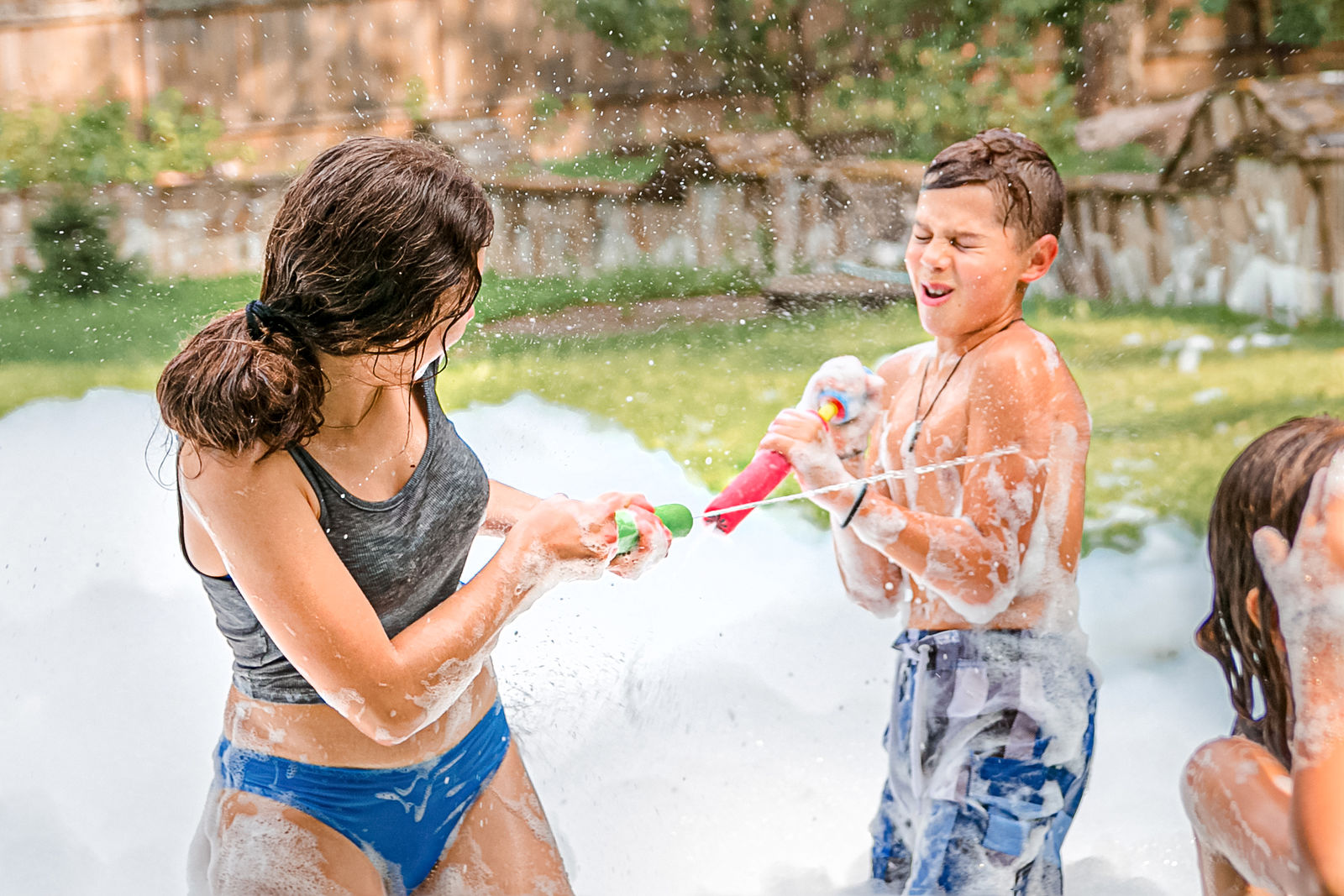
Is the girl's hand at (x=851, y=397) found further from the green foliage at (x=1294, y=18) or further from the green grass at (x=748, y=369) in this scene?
the green foliage at (x=1294, y=18)

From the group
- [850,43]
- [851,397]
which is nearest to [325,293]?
[851,397]

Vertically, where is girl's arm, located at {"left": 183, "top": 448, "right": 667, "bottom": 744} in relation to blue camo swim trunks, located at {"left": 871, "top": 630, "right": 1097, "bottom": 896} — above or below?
above

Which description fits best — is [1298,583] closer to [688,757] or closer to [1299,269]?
[688,757]

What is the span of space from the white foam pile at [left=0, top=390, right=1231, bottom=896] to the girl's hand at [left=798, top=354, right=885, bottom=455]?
29.9 inches

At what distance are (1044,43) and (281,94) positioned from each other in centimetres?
181

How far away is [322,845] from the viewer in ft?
3.91

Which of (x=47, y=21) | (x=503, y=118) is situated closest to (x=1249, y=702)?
(x=503, y=118)

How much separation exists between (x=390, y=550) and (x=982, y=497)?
0.74m

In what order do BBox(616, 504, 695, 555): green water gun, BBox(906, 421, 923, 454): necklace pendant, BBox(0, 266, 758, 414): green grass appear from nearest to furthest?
1. BBox(616, 504, 695, 555): green water gun
2. BBox(906, 421, 923, 454): necklace pendant
3. BBox(0, 266, 758, 414): green grass

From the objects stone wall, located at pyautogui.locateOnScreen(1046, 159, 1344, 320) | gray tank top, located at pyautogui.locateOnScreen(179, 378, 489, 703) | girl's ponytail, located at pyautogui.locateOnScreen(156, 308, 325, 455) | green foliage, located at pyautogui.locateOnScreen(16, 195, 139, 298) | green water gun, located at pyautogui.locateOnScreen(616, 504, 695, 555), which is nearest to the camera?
girl's ponytail, located at pyautogui.locateOnScreen(156, 308, 325, 455)

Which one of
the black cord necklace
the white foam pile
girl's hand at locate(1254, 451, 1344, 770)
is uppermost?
the black cord necklace

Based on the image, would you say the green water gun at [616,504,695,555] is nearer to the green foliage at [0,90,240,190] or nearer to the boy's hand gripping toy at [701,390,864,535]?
the boy's hand gripping toy at [701,390,864,535]

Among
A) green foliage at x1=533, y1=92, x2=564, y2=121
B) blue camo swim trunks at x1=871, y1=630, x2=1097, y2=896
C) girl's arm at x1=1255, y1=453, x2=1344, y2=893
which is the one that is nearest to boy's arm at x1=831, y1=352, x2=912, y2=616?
blue camo swim trunks at x1=871, y1=630, x2=1097, y2=896

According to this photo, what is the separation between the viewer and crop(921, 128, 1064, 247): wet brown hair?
149 centimetres
